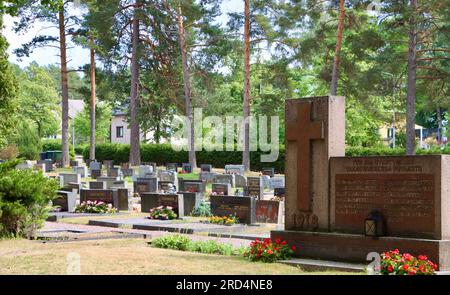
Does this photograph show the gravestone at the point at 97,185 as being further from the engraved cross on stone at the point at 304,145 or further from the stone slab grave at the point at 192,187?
the engraved cross on stone at the point at 304,145

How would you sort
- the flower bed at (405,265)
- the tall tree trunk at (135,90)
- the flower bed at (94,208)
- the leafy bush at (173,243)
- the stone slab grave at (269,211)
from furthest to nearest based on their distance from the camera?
the tall tree trunk at (135,90) < the flower bed at (94,208) < the stone slab grave at (269,211) < the leafy bush at (173,243) < the flower bed at (405,265)

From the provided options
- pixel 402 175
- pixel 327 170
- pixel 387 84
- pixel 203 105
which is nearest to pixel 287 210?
pixel 327 170

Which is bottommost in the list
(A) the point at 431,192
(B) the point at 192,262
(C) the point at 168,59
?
(B) the point at 192,262

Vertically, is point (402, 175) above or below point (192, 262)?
above

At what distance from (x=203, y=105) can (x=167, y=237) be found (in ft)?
124

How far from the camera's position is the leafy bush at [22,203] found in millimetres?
16016

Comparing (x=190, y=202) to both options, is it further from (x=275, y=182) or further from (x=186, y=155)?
(x=186, y=155)

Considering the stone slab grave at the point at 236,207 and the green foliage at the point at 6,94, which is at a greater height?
the green foliage at the point at 6,94

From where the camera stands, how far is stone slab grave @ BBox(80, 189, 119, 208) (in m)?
25.6

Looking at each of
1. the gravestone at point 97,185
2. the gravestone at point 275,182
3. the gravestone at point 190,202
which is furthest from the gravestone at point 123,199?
the gravestone at point 275,182

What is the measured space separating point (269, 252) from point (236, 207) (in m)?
8.71

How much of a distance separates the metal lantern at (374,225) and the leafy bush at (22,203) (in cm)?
737
